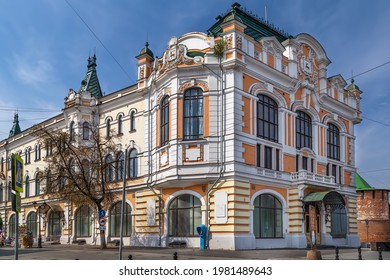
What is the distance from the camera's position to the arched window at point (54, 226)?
70.1 ft

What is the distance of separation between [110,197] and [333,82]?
39.7 ft

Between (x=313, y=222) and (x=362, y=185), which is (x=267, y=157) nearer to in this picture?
(x=313, y=222)

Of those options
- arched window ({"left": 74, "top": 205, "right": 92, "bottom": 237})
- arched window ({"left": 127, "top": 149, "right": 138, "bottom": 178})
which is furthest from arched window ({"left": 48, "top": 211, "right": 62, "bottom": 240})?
arched window ({"left": 127, "top": 149, "right": 138, "bottom": 178})

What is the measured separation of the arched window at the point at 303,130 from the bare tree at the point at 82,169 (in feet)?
30.7

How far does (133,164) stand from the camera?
2628 cm

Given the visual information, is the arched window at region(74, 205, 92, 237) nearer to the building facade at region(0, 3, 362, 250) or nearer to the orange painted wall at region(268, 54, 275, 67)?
the building facade at region(0, 3, 362, 250)

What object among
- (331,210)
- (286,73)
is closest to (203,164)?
(286,73)

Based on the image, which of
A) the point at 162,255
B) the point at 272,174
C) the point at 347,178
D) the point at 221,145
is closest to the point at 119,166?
the point at 221,145

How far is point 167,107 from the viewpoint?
23203 mm

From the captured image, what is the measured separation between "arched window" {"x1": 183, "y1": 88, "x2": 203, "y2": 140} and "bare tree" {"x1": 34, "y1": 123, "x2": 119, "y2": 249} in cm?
390

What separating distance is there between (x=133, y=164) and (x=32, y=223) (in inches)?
242

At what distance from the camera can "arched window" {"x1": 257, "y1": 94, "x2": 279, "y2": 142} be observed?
23500mm

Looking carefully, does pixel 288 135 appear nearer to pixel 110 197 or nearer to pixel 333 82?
pixel 333 82

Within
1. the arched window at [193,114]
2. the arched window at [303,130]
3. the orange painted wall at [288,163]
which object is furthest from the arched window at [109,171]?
the arched window at [303,130]
